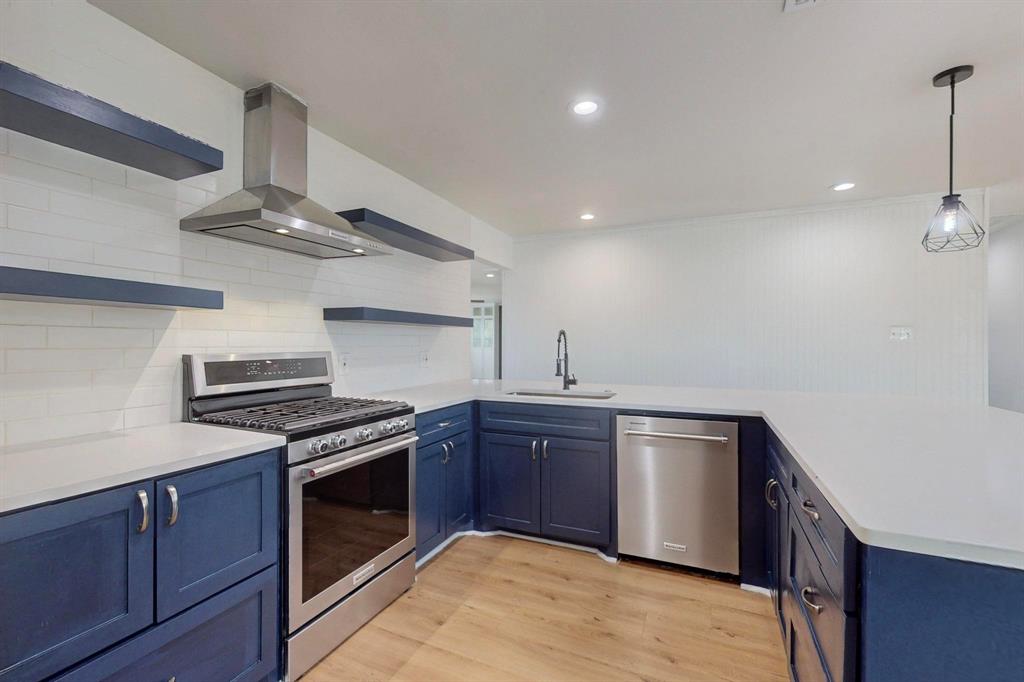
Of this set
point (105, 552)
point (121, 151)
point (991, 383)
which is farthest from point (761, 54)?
point (991, 383)

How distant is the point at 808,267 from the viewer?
413 cm

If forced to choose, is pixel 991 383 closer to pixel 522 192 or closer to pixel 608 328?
pixel 608 328

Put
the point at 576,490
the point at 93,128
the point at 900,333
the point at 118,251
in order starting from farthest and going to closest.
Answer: the point at 900,333
the point at 576,490
the point at 118,251
the point at 93,128

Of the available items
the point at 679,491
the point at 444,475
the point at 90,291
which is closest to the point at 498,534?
the point at 444,475

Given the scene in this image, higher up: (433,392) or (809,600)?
(433,392)

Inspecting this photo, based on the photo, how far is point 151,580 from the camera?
4.29 ft

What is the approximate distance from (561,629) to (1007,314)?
5828mm

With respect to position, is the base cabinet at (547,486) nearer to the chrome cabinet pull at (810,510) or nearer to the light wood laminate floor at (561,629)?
the light wood laminate floor at (561,629)

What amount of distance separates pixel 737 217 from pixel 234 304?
4.17 meters

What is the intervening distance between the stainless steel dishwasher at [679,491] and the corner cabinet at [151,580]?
1821mm

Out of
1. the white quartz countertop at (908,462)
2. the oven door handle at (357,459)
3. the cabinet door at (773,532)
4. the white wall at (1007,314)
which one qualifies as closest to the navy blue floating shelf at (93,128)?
the oven door handle at (357,459)

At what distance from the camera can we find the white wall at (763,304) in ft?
12.4

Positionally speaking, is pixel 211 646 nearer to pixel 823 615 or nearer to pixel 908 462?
pixel 823 615

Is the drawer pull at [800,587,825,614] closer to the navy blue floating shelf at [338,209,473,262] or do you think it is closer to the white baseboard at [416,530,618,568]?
the white baseboard at [416,530,618,568]
